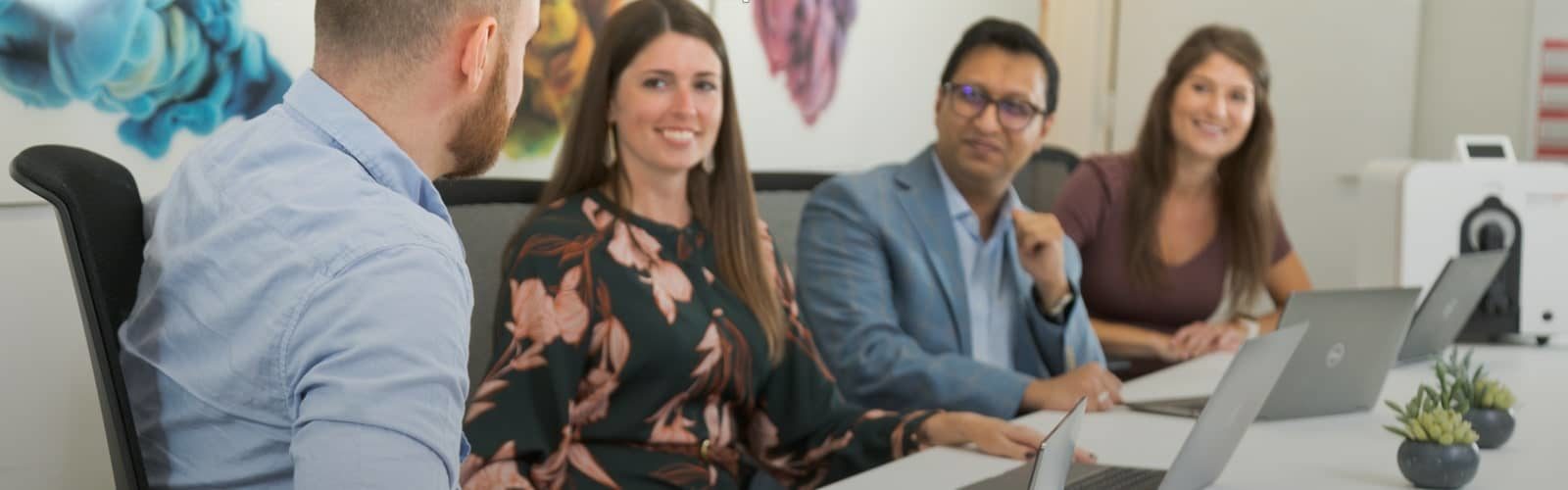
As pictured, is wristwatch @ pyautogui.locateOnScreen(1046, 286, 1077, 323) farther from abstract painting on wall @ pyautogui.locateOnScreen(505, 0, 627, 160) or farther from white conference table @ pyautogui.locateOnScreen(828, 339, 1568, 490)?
abstract painting on wall @ pyautogui.locateOnScreen(505, 0, 627, 160)

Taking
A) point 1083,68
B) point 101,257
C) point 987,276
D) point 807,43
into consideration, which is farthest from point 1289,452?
point 1083,68

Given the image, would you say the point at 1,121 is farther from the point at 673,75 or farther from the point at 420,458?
the point at 420,458

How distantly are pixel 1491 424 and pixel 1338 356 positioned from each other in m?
0.23

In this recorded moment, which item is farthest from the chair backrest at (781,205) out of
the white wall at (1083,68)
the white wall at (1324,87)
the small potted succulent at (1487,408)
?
the white wall at (1324,87)

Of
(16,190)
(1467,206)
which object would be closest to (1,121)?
(16,190)

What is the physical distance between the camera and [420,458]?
0.85 meters

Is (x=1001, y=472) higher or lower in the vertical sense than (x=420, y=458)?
lower

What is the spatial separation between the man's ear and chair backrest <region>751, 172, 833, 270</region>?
183 cm

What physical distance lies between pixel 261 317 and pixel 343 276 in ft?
0.22

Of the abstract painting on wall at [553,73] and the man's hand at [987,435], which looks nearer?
the man's hand at [987,435]

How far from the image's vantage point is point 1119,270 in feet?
9.68

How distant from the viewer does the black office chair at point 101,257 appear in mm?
968

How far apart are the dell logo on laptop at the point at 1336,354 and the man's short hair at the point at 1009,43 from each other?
1.93 ft

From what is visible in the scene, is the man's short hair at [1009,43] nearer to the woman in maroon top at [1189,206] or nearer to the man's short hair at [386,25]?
the woman in maroon top at [1189,206]
